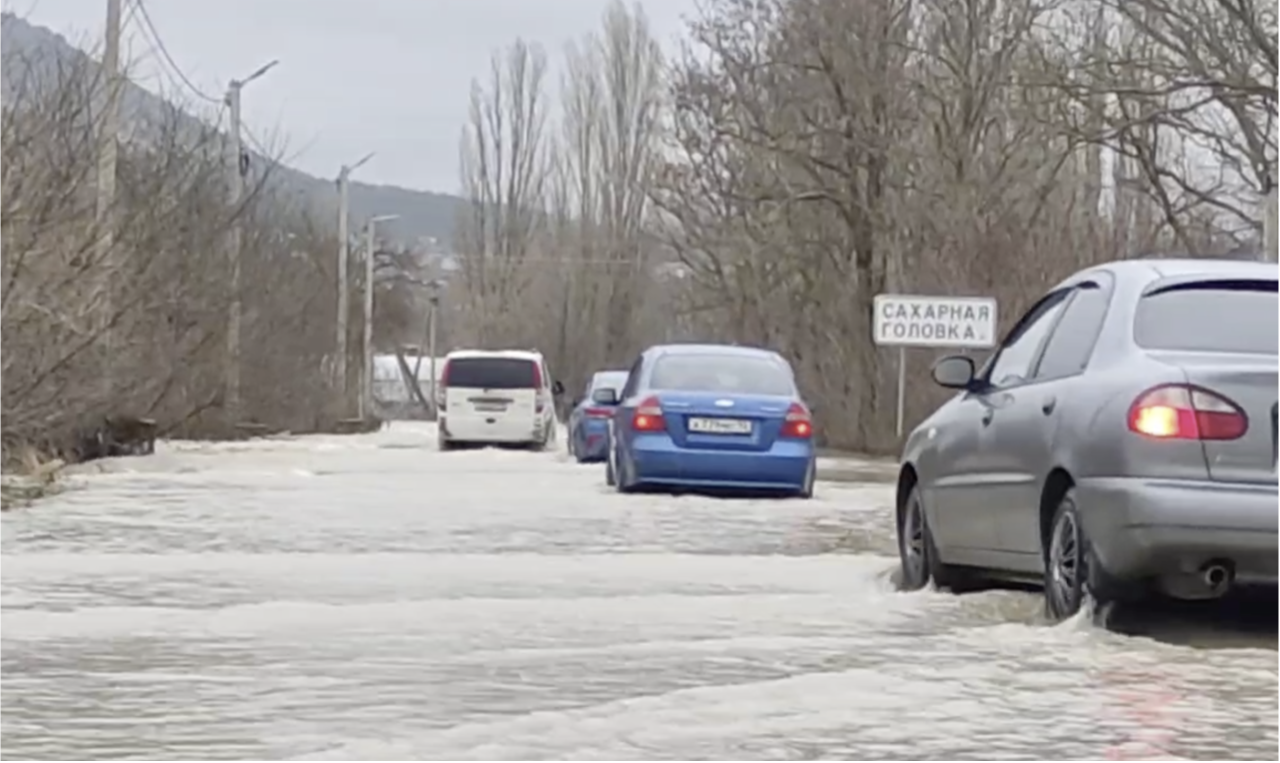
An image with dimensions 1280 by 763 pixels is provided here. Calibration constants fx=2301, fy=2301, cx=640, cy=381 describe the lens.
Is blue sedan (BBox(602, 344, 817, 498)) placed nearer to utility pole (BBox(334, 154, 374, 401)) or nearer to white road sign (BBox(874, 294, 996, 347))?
white road sign (BBox(874, 294, 996, 347))

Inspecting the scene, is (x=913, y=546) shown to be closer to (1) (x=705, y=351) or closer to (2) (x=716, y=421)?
(2) (x=716, y=421)

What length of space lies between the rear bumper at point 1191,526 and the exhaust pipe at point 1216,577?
0.13ft

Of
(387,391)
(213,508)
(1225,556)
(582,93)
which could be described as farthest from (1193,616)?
(387,391)

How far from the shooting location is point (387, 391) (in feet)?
360

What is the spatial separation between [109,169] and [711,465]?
9851 mm

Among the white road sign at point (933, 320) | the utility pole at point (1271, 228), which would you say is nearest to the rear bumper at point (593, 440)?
the white road sign at point (933, 320)

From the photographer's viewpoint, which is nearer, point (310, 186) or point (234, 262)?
point (234, 262)

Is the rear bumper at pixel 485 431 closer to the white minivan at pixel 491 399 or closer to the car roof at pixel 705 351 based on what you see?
the white minivan at pixel 491 399

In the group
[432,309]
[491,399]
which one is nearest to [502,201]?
[432,309]

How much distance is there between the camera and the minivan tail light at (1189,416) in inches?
310

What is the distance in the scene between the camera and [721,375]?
750 inches

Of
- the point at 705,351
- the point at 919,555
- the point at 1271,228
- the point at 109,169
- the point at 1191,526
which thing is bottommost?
the point at 919,555

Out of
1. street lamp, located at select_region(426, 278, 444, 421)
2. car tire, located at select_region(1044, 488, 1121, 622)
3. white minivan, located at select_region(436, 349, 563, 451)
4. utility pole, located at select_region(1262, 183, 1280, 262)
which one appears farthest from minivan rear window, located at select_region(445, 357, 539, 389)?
street lamp, located at select_region(426, 278, 444, 421)

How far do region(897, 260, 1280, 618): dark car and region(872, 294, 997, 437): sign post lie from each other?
21.4m
